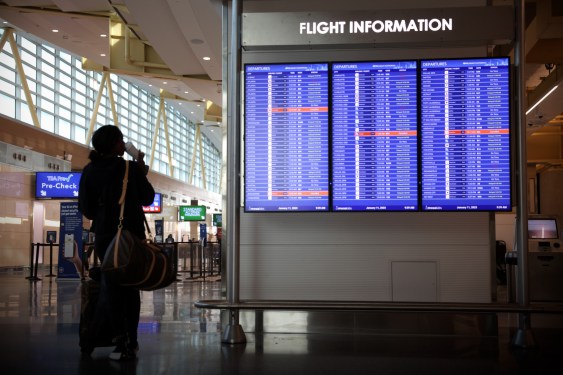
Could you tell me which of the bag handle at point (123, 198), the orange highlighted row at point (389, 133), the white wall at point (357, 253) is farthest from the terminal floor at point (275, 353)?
the orange highlighted row at point (389, 133)

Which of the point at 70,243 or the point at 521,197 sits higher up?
the point at 521,197

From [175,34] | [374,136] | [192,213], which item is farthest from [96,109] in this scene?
[374,136]

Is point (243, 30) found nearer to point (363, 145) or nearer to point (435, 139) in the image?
point (363, 145)

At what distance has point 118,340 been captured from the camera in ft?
15.5

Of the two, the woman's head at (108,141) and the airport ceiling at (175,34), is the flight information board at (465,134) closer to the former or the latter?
the airport ceiling at (175,34)

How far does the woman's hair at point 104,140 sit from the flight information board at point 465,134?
2.68 m

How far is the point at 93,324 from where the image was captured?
4.79m

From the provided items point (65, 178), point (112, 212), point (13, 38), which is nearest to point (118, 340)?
point (112, 212)

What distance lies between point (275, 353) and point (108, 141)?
214 cm

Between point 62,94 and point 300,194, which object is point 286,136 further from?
point 62,94

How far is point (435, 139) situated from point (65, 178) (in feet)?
54.4

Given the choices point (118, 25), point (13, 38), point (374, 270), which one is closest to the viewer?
point (374, 270)

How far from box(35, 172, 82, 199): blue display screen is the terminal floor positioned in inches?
521

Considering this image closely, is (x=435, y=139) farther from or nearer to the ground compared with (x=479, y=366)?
farther from the ground
